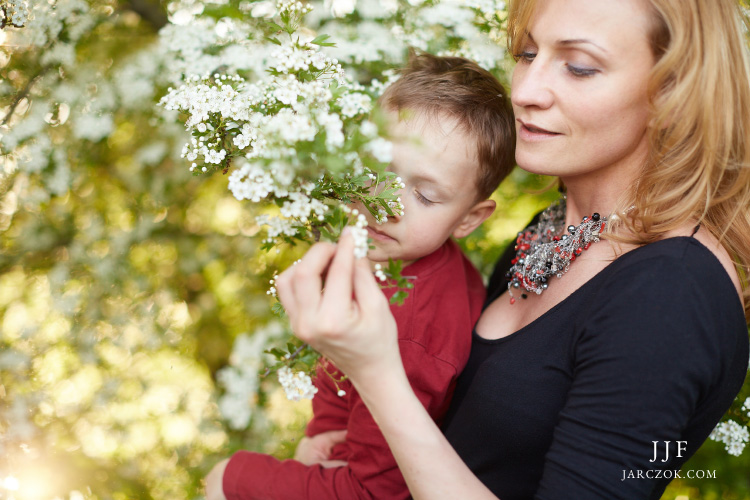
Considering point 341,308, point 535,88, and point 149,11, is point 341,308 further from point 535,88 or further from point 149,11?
point 149,11

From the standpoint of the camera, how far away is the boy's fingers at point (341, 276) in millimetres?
1008

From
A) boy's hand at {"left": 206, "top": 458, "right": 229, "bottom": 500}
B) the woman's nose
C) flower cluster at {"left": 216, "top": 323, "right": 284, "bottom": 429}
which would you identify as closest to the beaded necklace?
the woman's nose

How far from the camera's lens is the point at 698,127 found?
1.37m

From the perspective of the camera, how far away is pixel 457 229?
1.93 metres

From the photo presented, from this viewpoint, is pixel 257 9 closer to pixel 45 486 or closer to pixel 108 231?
pixel 108 231

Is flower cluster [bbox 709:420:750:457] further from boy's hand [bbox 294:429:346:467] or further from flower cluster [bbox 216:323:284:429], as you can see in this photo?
flower cluster [bbox 216:323:284:429]

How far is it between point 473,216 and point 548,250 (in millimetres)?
324

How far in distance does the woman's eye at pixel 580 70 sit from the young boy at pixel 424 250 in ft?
1.19

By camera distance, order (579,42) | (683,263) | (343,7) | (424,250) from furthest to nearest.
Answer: (343,7)
(424,250)
(579,42)
(683,263)

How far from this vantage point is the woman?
44.9 inches

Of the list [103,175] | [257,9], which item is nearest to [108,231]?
[103,175]

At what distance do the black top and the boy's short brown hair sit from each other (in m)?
0.56

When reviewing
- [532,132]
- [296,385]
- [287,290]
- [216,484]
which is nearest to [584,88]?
[532,132]

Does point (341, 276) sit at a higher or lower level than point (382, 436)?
higher
